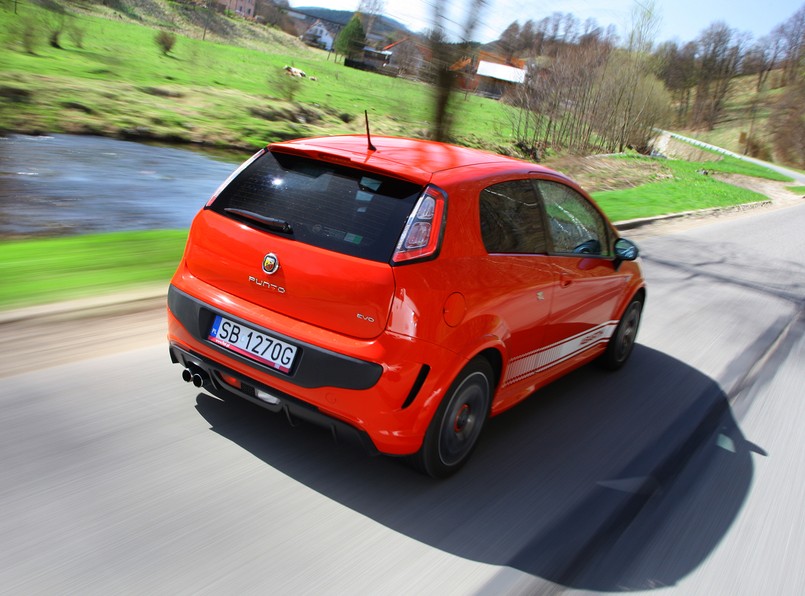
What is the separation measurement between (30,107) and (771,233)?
1857 cm

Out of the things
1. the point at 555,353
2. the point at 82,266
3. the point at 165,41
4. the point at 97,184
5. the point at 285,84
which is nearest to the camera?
the point at 555,353

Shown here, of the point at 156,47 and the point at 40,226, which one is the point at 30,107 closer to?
the point at 40,226

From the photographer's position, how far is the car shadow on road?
330 cm

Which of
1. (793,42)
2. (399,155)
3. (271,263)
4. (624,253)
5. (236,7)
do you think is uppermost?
(793,42)

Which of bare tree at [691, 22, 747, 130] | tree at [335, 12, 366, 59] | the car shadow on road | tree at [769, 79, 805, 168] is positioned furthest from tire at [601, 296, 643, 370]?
bare tree at [691, 22, 747, 130]

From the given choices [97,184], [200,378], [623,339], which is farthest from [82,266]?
[97,184]

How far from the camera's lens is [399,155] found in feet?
12.5

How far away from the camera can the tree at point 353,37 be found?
1031 centimetres

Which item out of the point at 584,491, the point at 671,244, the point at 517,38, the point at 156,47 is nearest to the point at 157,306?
the point at 584,491

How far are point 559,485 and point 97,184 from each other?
1028cm

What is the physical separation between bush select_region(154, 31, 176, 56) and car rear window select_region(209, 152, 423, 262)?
33523mm

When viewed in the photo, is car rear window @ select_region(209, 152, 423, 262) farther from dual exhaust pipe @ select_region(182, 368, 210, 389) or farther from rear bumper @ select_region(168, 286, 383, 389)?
dual exhaust pipe @ select_region(182, 368, 210, 389)

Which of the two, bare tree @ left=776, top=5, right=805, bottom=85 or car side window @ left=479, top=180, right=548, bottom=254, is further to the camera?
bare tree @ left=776, top=5, right=805, bottom=85

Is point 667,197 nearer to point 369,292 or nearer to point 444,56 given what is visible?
point 444,56
